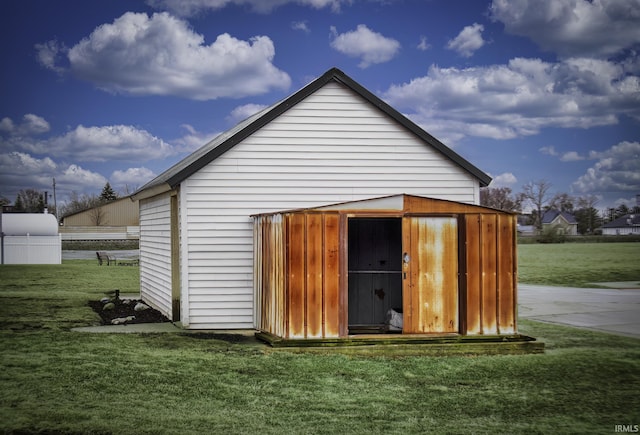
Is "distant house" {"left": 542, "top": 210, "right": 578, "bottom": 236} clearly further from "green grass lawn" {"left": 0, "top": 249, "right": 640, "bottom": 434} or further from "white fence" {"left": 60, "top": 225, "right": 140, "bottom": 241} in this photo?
"green grass lawn" {"left": 0, "top": 249, "right": 640, "bottom": 434}

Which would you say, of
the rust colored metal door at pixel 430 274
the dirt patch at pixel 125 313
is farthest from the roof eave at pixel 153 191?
the rust colored metal door at pixel 430 274

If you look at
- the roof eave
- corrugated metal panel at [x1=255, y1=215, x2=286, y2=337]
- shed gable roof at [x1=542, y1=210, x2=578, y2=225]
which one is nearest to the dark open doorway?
corrugated metal panel at [x1=255, y1=215, x2=286, y2=337]

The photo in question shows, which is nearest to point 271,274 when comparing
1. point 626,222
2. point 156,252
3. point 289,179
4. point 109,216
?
point 289,179

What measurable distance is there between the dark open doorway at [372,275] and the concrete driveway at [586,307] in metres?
4.38

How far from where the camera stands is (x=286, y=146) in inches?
596

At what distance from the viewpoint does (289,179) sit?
15.1 metres

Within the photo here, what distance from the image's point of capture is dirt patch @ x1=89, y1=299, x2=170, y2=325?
1633 centimetres

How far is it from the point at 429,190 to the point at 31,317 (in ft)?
31.6

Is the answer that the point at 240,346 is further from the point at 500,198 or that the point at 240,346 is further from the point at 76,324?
the point at 500,198

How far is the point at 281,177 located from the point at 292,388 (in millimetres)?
6363

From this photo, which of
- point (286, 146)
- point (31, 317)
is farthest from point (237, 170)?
point (31, 317)

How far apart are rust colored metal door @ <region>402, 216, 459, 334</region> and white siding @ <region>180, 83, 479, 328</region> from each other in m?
2.76

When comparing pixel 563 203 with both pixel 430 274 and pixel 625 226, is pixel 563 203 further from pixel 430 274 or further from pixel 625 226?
pixel 430 274

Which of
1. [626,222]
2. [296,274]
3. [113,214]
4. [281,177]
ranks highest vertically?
[113,214]
